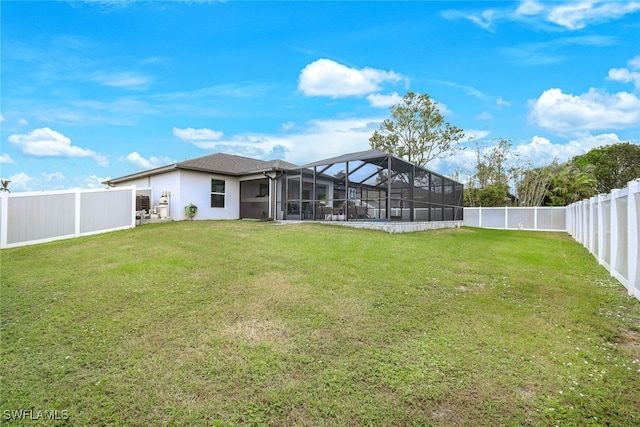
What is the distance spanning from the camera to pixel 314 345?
3.13 meters

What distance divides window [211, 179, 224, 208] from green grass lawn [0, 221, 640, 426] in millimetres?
10637

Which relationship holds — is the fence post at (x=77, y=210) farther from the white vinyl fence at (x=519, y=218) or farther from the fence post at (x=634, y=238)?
the white vinyl fence at (x=519, y=218)

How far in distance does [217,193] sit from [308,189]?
5.34 m

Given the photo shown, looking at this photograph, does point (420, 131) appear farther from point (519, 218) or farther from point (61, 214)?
point (61, 214)

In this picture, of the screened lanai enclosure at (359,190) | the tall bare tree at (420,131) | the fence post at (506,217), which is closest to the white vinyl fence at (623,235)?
the screened lanai enclosure at (359,190)

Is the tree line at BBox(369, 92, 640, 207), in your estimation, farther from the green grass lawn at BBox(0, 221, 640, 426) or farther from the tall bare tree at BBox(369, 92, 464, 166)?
the green grass lawn at BBox(0, 221, 640, 426)

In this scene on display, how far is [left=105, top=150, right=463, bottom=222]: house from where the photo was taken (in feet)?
42.7

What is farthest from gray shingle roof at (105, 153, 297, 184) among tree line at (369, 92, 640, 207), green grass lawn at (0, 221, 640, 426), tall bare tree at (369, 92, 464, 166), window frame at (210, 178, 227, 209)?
tree line at (369, 92, 640, 207)

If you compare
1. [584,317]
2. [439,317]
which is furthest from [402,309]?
[584,317]

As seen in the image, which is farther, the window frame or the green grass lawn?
the window frame

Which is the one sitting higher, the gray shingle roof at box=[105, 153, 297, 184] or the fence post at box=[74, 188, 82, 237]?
the gray shingle roof at box=[105, 153, 297, 184]

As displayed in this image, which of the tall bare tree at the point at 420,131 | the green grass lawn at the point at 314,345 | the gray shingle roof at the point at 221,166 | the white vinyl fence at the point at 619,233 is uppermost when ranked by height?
the tall bare tree at the point at 420,131

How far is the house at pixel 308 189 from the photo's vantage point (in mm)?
13008

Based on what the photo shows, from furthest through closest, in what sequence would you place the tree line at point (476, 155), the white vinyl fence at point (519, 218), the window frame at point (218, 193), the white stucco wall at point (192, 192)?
1. the tree line at point (476, 155)
2. the white vinyl fence at point (519, 218)
3. the window frame at point (218, 193)
4. the white stucco wall at point (192, 192)
